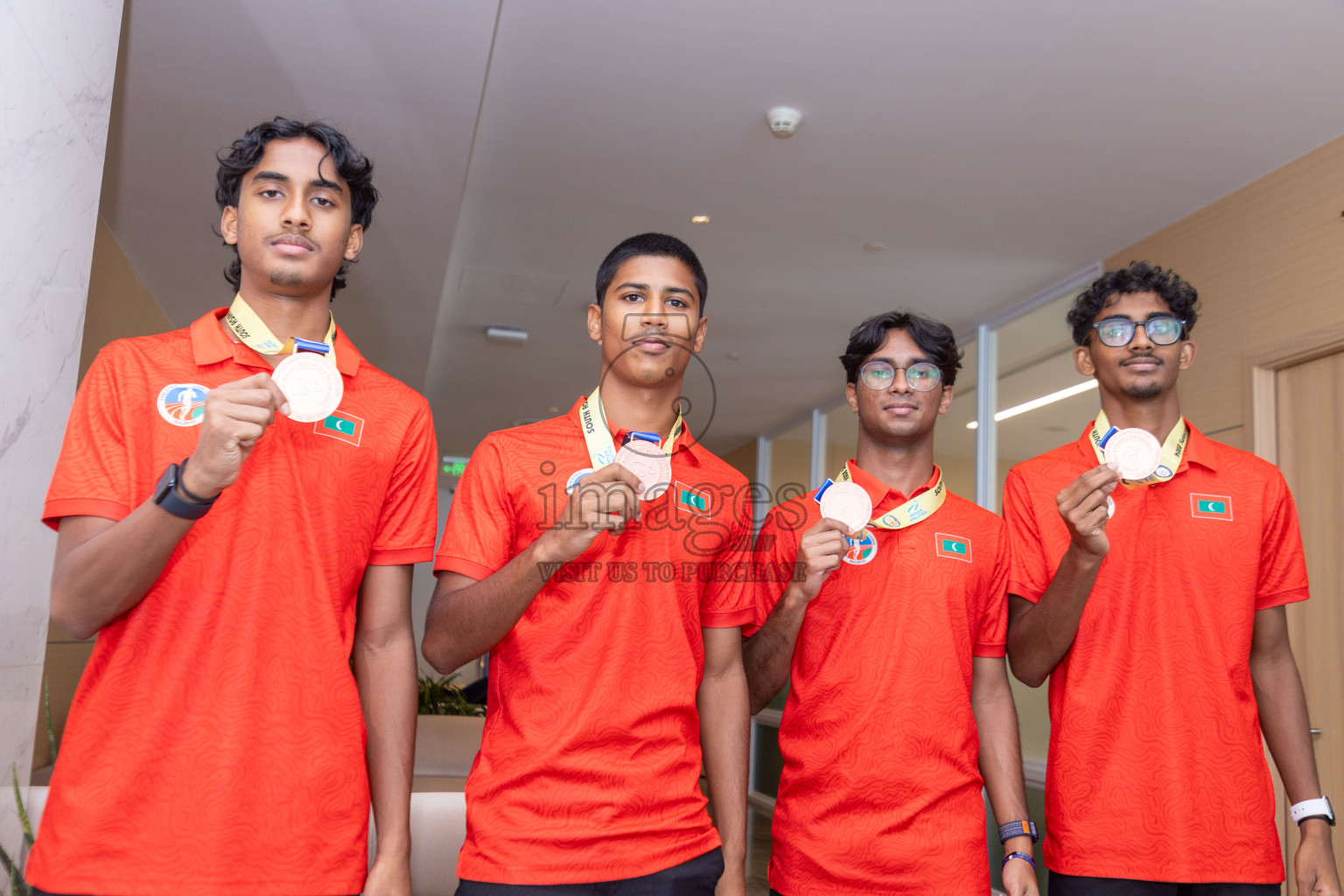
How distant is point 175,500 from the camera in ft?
4.47

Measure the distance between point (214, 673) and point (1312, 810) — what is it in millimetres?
2261

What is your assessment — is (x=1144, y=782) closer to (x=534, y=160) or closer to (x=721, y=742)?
(x=721, y=742)

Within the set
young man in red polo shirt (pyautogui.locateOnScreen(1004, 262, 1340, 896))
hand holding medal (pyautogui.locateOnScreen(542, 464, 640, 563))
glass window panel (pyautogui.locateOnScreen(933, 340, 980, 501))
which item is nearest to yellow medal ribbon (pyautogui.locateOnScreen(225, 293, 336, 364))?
hand holding medal (pyautogui.locateOnScreen(542, 464, 640, 563))

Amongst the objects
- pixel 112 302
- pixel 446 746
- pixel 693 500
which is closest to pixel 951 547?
pixel 693 500

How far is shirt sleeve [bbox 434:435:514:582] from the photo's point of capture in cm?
183

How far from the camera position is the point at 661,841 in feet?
5.66

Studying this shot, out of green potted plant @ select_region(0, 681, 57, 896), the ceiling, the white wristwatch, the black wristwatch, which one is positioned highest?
the ceiling

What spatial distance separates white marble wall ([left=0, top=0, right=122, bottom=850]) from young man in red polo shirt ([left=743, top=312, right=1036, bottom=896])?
1600 millimetres

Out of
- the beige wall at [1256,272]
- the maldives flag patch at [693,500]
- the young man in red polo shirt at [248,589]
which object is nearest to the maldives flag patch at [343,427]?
the young man in red polo shirt at [248,589]

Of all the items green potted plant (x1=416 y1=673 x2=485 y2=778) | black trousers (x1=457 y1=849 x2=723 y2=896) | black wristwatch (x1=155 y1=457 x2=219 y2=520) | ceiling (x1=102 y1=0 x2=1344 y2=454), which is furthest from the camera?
green potted plant (x1=416 y1=673 x2=485 y2=778)

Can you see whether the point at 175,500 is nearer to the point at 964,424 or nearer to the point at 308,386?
the point at 308,386

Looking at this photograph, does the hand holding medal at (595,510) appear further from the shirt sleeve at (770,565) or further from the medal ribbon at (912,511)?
the medal ribbon at (912,511)

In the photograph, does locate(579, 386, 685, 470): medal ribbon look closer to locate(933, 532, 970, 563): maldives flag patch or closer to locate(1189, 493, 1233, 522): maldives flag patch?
locate(933, 532, 970, 563): maldives flag patch

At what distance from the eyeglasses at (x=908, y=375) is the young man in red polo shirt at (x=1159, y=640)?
316 millimetres
